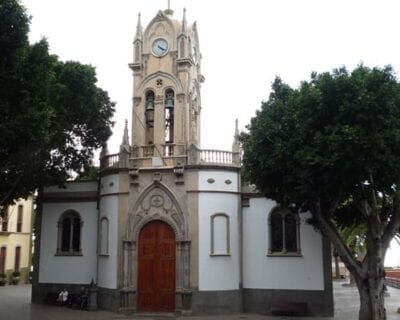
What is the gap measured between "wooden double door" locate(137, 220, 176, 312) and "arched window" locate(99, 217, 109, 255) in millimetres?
1997

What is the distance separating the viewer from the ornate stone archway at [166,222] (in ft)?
75.0

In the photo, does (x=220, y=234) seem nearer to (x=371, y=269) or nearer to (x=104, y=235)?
(x=104, y=235)

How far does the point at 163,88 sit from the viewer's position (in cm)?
2591

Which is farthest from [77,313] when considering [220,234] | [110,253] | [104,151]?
[104,151]

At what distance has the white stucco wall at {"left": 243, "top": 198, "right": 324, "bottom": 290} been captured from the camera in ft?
76.6

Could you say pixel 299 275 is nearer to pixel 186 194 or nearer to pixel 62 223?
pixel 186 194

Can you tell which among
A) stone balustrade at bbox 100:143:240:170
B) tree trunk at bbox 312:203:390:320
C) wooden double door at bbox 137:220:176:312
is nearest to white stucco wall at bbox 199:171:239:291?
stone balustrade at bbox 100:143:240:170

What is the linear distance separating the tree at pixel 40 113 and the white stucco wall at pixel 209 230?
22.8ft

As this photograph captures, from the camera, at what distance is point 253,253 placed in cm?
2416

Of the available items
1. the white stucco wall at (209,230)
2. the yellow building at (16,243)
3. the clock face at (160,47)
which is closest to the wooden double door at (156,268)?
the white stucco wall at (209,230)

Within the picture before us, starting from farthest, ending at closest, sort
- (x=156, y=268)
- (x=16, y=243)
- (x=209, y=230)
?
(x=16, y=243) < (x=156, y=268) < (x=209, y=230)

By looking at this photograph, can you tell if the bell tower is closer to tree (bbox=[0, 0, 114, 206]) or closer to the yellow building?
tree (bbox=[0, 0, 114, 206])

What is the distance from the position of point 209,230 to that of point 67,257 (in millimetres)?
8422

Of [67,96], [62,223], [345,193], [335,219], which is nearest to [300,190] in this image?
[345,193]
